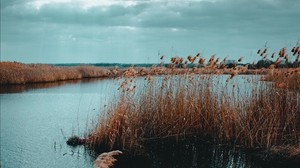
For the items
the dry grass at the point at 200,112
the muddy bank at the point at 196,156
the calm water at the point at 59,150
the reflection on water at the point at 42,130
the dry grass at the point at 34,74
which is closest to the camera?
the muddy bank at the point at 196,156

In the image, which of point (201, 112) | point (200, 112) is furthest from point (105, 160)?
point (201, 112)

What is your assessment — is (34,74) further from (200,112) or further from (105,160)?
(105,160)

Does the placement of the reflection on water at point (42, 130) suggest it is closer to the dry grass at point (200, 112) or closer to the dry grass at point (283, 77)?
the dry grass at point (200, 112)

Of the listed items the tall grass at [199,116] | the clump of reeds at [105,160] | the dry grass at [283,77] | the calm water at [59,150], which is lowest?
the calm water at [59,150]

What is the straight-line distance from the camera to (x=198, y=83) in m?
9.47

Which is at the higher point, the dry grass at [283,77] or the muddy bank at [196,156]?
the dry grass at [283,77]

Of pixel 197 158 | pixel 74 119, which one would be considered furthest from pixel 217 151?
pixel 74 119

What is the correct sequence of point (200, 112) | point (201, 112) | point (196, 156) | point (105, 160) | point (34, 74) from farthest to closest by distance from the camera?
point (34, 74) → point (201, 112) → point (200, 112) → point (196, 156) → point (105, 160)

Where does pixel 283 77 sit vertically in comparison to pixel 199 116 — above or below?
above

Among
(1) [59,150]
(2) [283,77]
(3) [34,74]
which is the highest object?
(2) [283,77]

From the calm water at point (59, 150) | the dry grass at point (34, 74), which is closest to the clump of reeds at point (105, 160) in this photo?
the calm water at point (59, 150)

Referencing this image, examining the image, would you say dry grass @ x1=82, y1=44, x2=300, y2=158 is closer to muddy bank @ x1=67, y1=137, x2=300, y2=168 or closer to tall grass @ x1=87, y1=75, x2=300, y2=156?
tall grass @ x1=87, y1=75, x2=300, y2=156

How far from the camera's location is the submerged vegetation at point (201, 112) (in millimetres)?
8516

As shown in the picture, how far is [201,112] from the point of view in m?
9.18
